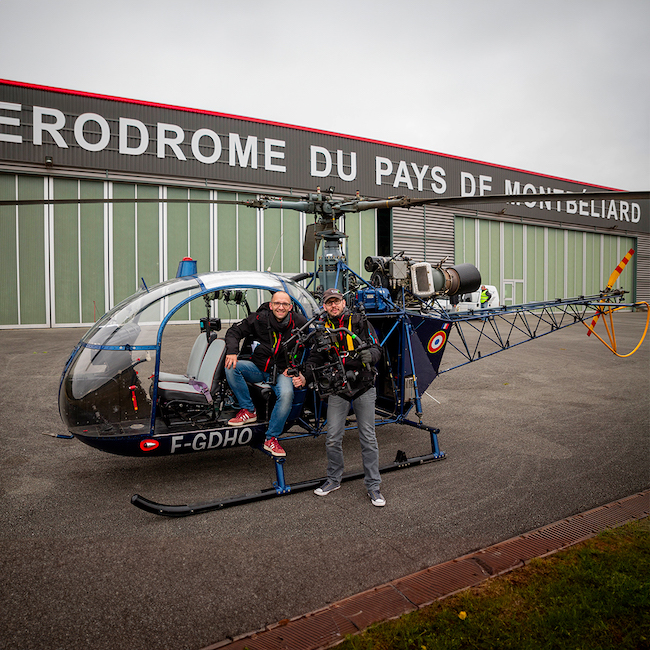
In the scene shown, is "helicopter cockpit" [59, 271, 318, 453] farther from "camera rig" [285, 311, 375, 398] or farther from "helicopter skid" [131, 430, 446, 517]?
"camera rig" [285, 311, 375, 398]

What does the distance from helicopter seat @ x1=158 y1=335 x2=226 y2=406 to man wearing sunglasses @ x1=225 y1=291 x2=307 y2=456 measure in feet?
1.13

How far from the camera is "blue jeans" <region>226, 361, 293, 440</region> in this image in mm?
4766

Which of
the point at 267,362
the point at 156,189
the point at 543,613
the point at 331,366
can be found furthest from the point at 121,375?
the point at 156,189

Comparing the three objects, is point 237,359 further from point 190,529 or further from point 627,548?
point 627,548

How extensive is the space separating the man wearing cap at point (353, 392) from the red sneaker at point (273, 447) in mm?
498

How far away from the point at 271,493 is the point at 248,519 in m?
0.41

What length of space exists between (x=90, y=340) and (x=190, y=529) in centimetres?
203

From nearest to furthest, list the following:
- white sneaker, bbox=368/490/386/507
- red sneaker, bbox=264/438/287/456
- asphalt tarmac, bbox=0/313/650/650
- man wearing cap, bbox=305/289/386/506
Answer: asphalt tarmac, bbox=0/313/650/650
white sneaker, bbox=368/490/386/507
man wearing cap, bbox=305/289/386/506
red sneaker, bbox=264/438/287/456

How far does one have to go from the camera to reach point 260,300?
17.5 feet

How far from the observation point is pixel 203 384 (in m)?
5.27

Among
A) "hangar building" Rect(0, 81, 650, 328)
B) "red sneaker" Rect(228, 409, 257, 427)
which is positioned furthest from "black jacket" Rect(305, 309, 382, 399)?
"hangar building" Rect(0, 81, 650, 328)

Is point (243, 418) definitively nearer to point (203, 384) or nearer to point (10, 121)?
point (203, 384)

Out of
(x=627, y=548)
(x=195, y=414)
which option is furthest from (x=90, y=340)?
(x=627, y=548)

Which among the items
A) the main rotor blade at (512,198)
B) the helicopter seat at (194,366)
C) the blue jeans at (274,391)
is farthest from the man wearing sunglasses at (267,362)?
the main rotor blade at (512,198)
